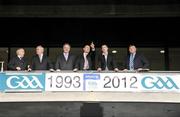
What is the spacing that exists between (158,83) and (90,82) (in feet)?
7.86

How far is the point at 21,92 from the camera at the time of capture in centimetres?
1596

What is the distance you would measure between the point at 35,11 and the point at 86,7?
2.59 m

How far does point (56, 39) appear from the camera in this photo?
23.5 meters

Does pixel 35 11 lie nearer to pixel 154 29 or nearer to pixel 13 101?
pixel 154 29

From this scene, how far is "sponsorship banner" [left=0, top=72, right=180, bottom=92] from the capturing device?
15.9 m

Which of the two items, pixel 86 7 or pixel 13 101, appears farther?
pixel 86 7

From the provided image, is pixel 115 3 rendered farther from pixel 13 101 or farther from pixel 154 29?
pixel 13 101

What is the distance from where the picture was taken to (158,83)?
52.6 ft

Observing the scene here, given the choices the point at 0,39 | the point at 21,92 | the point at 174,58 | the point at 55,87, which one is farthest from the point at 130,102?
the point at 0,39

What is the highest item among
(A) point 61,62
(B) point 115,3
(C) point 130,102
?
(B) point 115,3

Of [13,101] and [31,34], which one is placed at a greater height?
[31,34]

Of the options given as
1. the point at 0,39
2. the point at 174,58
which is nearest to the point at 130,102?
the point at 174,58

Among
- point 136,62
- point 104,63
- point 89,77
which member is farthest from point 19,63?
point 136,62

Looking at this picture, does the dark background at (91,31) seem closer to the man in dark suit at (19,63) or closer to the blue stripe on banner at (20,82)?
the man in dark suit at (19,63)
